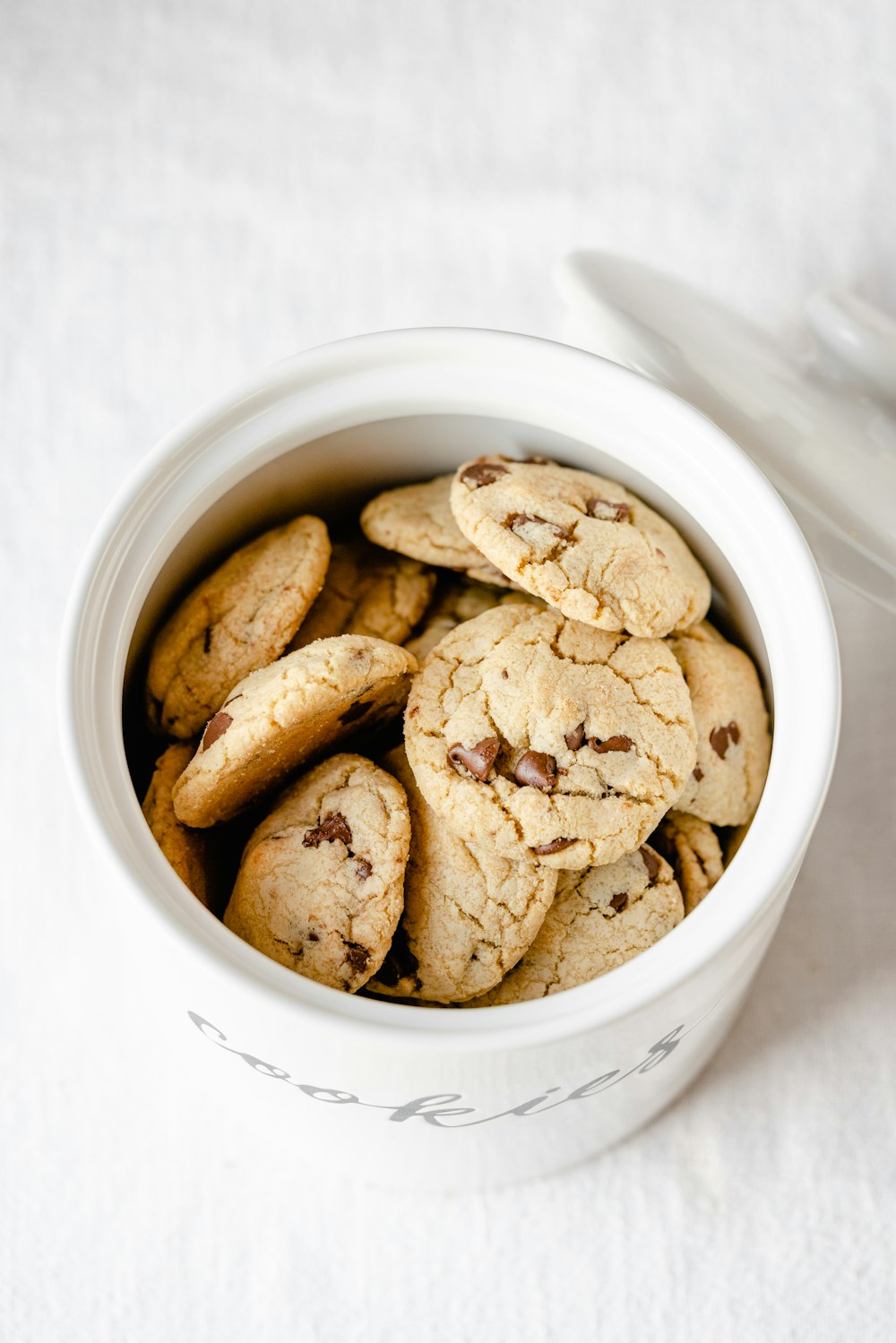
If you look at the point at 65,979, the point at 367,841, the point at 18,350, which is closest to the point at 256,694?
the point at 367,841

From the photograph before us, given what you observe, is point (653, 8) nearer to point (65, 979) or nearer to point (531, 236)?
point (531, 236)

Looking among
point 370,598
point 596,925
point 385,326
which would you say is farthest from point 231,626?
point 385,326

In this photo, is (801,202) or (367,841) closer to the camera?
(367,841)

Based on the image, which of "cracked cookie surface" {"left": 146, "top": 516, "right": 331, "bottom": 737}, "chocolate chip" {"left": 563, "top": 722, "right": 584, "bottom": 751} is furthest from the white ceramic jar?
"chocolate chip" {"left": 563, "top": 722, "right": 584, "bottom": 751}

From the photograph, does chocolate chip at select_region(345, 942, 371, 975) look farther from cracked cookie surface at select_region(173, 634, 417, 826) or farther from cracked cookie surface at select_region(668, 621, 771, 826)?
cracked cookie surface at select_region(668, 621, 771, 826)

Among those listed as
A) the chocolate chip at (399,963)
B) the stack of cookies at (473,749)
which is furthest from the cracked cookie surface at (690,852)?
the chocolate chip at (399,963)

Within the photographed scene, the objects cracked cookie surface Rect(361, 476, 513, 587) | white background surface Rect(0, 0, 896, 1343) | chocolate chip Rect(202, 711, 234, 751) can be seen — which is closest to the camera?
chocolate chip Rect(202, 711, 234, 751)

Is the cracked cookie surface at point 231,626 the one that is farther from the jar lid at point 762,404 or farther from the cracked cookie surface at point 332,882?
the jar lid at point 762,404
